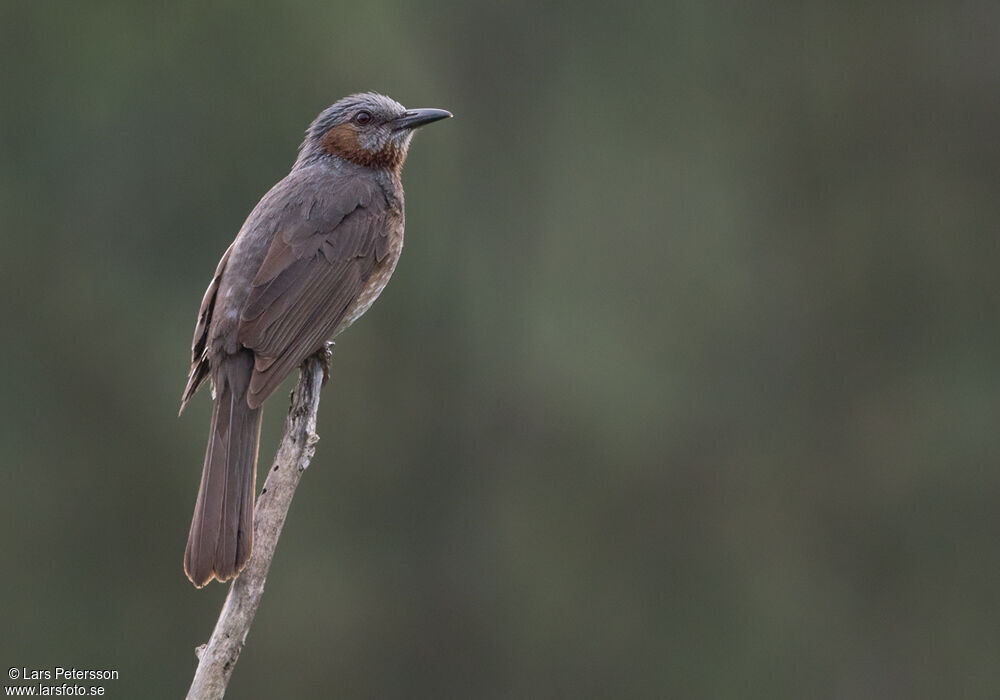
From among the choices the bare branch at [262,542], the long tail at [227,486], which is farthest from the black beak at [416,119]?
the long tail at [227,486]

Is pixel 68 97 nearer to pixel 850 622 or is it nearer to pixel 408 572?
pixel 408 572

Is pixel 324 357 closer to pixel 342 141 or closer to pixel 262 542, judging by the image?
pixel 262 542

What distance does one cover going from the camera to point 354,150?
19.4ft

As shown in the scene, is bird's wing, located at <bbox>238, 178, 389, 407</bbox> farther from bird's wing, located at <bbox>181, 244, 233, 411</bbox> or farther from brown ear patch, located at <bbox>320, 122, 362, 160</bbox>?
brown ear patch, located at <bbox>320, 122, 362, 160</bbox>

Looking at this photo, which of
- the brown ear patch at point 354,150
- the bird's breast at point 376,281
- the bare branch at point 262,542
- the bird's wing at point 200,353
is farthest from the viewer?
the brown ear patch at point 354,150

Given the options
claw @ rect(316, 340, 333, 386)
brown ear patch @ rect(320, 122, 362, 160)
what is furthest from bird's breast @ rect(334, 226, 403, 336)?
brown ear patch @ rect(320, 122, 362, 160)

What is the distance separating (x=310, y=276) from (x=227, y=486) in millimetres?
1063

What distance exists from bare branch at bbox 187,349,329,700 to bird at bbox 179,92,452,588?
0.06 meters

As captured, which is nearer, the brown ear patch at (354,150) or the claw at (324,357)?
the claw at (324,357)

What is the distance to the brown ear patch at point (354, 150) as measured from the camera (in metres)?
5.90

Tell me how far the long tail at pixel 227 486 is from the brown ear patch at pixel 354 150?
1.48 meters

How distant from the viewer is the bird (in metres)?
4.25

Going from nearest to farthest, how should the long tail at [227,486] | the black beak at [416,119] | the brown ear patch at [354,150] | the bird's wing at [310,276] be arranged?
the long tail at [227,486] < the bird's wing at [310,276] < the brown ear patch at [354,150] < the black beak at [416,119]

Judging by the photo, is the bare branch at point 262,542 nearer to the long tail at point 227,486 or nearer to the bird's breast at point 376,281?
the long tail at point 227,486
